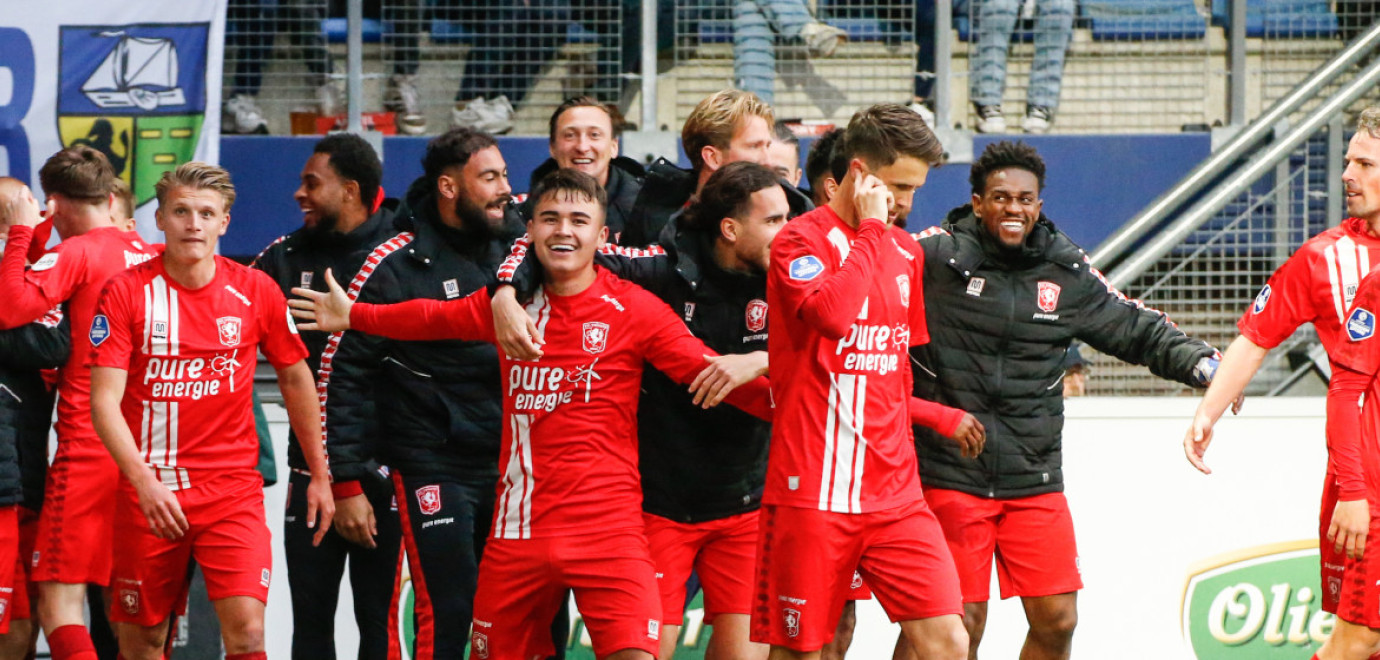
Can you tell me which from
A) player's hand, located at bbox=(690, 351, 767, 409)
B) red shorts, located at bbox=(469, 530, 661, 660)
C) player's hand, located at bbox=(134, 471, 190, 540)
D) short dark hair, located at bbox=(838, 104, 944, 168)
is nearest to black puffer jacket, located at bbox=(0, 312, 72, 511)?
player's hand, located at bbox=(134, 471, 190, 540)

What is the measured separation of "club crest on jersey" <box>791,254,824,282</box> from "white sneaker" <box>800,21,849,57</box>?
4.46 metres

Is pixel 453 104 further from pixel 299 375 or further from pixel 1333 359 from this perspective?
pixel 1333 359

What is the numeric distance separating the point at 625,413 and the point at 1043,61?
190 inches

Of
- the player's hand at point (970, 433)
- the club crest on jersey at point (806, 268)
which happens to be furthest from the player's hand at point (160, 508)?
the player's hand at point (970, 433)

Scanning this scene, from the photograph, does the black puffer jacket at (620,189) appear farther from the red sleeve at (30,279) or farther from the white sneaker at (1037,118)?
the white sneaker at (1037,118)

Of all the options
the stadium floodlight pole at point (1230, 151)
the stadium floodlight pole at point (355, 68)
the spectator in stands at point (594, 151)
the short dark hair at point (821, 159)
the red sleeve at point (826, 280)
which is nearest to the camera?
the red sleeve at point (826, 280)

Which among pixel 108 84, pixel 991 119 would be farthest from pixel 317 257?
pixel 991 119

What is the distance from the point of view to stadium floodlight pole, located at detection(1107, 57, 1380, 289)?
7824 millimetres

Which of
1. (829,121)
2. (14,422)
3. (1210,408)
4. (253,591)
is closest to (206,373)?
(253,591)

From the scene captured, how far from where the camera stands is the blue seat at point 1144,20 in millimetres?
8828

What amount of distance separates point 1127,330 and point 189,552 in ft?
11.2

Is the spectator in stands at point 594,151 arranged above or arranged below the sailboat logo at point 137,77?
below

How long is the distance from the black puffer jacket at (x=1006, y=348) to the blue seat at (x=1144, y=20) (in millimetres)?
3569

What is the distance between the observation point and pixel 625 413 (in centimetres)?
486
